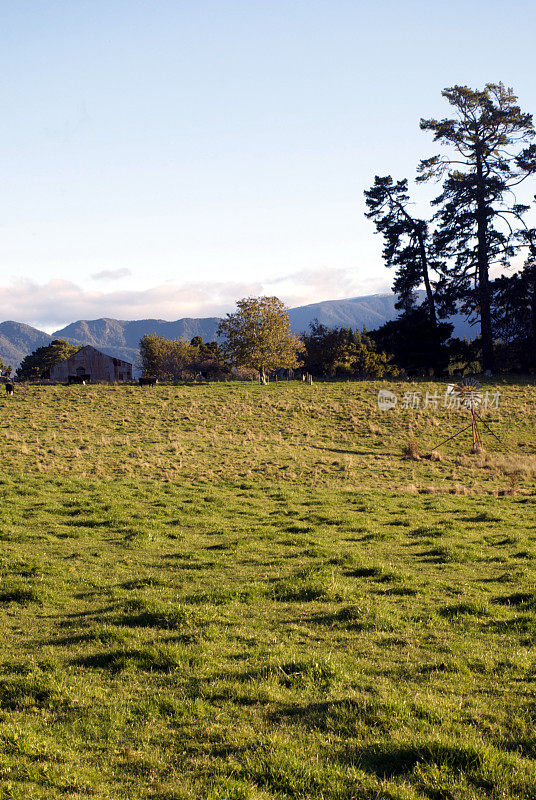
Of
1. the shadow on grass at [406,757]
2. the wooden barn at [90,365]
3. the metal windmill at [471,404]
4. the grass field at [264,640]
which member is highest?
the wooden barn at [90,365]

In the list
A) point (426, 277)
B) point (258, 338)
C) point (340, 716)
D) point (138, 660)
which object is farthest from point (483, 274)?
point (340, 716)

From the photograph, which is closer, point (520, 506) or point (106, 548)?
point (106, 548)

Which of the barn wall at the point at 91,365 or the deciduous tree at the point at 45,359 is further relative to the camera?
the deciduous tree at the point at 45,359

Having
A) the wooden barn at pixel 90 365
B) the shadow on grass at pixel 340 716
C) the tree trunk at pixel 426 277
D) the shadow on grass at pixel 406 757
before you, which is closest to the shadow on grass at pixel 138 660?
the shadow on grass at pixel 340 716

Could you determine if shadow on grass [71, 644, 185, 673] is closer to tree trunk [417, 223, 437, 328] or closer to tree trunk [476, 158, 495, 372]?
tree trunk [476, 158, 495, 372]

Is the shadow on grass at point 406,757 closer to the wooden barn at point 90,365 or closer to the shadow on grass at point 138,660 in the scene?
the shadow on grass at point 138,660

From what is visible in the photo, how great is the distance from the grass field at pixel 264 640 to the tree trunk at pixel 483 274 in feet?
153

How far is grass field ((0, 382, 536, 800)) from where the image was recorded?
6.03 meters

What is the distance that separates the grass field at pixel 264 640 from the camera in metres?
6.03

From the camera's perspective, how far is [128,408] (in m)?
53.5

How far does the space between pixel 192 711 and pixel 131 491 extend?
1873 centimetres

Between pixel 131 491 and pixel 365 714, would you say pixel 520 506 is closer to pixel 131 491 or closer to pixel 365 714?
pixel 131 491

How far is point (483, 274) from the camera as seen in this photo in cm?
7000

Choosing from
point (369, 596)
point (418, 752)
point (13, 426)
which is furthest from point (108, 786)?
point (13, 426)
